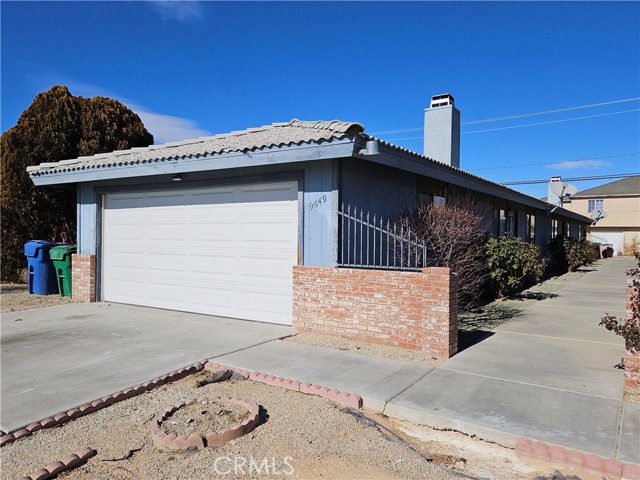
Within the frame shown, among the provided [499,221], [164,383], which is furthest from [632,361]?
[499,221]

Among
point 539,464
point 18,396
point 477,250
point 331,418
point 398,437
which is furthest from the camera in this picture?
point 477,250

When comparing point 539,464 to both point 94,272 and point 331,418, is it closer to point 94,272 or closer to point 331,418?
point 331,418

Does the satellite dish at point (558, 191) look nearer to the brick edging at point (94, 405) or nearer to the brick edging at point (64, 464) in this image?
the brick edging at point (94, 405)

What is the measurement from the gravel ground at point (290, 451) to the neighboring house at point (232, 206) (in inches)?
133

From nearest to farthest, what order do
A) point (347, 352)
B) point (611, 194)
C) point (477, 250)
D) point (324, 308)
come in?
point (347, 352) → point (324, 308) → point (477, 250) → point (611, 194)

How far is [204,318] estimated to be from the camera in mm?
8516

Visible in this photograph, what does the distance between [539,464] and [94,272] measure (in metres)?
9.86

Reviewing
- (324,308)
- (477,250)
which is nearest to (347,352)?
(324,308)

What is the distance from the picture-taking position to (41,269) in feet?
38.0

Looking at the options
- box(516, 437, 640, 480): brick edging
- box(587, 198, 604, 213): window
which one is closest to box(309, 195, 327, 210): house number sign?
box(516, 437, 640, 480): brick edging

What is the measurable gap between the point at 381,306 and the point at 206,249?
391cm

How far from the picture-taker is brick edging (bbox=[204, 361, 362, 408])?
175 inches

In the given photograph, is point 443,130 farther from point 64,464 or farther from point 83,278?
point 64,464

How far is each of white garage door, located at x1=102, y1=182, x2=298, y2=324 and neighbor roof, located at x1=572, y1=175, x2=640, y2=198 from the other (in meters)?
42.4
